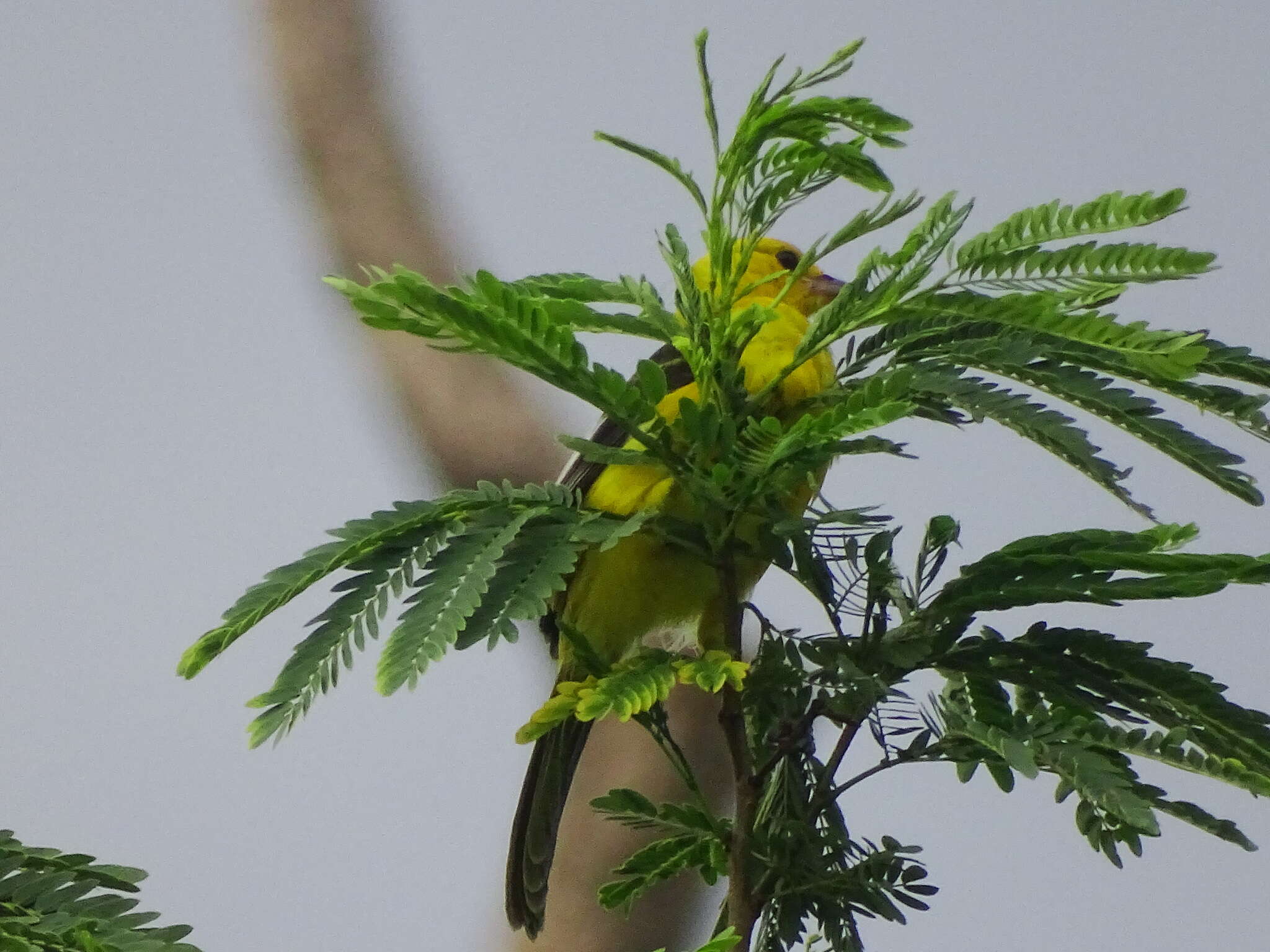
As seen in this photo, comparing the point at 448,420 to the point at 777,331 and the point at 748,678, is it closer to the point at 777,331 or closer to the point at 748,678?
the point at 777,331

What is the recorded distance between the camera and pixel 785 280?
212 centimetres

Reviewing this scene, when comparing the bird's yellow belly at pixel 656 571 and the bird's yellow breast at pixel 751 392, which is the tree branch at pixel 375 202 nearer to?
the bird's yellow belly at pixel 656 571

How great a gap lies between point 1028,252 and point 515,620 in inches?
20.2

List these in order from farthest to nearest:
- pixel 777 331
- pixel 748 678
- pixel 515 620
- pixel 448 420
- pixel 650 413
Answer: pixel 448 420, pixel 777 331, pixel 748 678, pixel 650 413, pixel 515 620

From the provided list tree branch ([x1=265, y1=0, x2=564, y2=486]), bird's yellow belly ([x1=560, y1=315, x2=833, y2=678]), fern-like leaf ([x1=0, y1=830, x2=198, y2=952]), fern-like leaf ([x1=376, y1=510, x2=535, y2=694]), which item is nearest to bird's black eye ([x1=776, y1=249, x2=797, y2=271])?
bird's yellow belly ([x1=560, y1=315, x2=833, y2=678])

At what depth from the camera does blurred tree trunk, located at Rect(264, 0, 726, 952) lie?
304 centimetres

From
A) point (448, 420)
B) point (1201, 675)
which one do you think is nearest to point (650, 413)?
point (1201, 675)

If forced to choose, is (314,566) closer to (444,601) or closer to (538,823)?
(444,601)

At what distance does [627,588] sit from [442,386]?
5.46 feet

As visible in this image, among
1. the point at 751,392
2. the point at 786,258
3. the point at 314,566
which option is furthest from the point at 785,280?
the point at 314,566

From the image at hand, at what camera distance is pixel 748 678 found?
3.75 ft

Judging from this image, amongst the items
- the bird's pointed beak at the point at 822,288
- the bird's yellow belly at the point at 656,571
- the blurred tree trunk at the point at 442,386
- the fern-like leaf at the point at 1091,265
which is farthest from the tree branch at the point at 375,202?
the fern-like leaf at the point at 1091,265

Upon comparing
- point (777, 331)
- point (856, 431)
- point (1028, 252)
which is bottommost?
point (856, 431)

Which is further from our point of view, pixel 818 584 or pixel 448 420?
pixel 448 420
